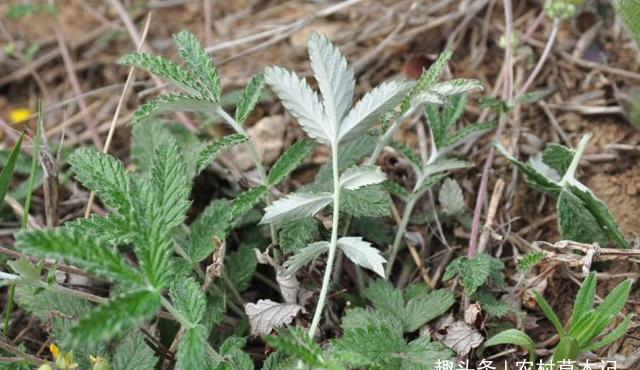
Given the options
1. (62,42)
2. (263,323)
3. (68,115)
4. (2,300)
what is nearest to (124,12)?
(62,42)

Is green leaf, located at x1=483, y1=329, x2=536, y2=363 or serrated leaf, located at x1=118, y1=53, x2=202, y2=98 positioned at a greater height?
serrated leaf, located at x1=118, y1=53, x2=202, y2=98

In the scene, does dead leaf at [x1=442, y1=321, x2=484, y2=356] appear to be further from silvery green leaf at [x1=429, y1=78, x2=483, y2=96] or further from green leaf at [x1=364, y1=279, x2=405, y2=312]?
silvery green leaf at [x1=429, y1=78, x2=483, y2=96]

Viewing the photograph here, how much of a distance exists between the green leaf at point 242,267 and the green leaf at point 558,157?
0.78m

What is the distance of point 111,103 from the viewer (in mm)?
2498

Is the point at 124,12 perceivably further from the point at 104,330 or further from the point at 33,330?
the point at 104,330

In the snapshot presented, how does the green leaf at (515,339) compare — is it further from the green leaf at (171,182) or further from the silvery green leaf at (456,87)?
the green leaf at (171,182)

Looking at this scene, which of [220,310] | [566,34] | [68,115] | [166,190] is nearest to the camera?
[166,190]

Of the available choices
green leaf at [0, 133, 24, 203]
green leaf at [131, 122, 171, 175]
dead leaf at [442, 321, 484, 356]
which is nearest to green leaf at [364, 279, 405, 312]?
dead leaf at [442, 321, 484, 356]

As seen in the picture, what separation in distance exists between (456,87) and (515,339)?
543 millimetres

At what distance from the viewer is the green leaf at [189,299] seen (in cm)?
133

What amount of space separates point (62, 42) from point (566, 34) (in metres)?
1.80

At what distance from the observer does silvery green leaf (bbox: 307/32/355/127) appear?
1446 mm

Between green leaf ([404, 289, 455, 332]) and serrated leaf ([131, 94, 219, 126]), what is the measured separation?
633 mm

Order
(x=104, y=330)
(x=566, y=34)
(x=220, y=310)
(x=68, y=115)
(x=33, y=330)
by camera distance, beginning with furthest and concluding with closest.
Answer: (x=68, y=115)
(x=566, y=34)
(x=33, y=330)
(x=220, y=310)
(x=104, y=330)
